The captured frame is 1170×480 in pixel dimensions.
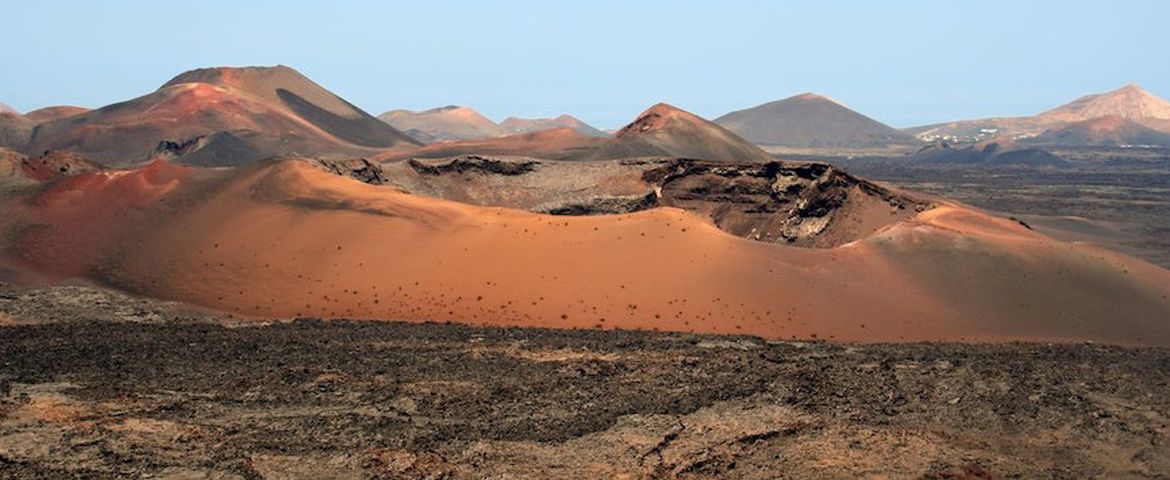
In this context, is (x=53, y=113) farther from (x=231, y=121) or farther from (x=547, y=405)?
(x=547, y=405)

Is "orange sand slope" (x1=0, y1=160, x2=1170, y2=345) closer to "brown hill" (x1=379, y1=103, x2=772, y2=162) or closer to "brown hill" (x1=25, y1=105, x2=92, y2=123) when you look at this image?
"brown hill" (x1=379, y1=103, x2=772, y2=162)

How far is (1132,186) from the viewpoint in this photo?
339 ft

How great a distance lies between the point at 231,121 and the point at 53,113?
3267 centimetres

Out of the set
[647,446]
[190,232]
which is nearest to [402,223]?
[190,232]

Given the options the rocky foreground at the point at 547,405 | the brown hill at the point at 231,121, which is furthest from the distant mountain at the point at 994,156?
the rocky foreground at the point at 547,405

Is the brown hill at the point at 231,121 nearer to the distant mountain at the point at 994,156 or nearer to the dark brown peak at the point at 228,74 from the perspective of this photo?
the dark brown peak at the point at 228,74

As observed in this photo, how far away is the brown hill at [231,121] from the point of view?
91.3 m

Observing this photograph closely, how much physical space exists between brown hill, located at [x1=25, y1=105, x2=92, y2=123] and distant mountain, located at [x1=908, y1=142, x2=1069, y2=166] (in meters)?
123

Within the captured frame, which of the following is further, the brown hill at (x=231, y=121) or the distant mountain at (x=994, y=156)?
the distant mountain at (x=994, y=156)

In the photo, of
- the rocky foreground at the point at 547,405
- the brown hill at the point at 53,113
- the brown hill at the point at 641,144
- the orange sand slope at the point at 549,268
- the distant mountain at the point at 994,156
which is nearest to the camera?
the rocky foreground at the point at 547,405

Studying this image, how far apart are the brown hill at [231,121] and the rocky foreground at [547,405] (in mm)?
66717

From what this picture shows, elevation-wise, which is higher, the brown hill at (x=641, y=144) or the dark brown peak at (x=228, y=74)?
the dark brown peak at (x=228, y=74)

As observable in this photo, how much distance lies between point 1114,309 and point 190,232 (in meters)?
28.0

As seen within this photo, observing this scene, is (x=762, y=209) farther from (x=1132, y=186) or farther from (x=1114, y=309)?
(x=1132, y=186)
